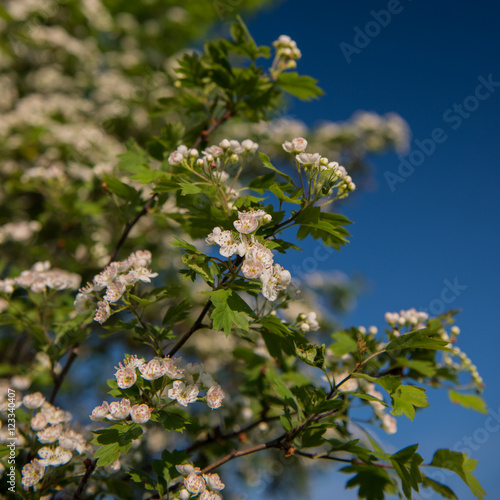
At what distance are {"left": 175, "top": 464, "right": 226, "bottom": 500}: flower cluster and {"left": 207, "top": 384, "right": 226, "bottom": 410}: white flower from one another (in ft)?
0.83

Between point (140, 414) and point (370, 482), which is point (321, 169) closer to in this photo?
point (140, 414)

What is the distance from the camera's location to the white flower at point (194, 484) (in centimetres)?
148

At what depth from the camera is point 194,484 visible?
149cm

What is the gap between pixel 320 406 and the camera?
61.7 inches

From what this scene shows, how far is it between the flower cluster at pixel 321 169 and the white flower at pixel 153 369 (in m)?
0.87

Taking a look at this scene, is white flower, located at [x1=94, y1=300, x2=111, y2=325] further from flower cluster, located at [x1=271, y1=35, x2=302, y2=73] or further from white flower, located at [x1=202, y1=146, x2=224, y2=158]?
flower cluster, located at [x1=271, y1=35, x2=302, y2=73]

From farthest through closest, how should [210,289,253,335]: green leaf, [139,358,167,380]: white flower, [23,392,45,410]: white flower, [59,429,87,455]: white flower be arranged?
[23,392,45,410]: white flower → [59,429,87,455]: white flower → [139,358,167,380]: white flower → [210,289,253,335]: green leaf

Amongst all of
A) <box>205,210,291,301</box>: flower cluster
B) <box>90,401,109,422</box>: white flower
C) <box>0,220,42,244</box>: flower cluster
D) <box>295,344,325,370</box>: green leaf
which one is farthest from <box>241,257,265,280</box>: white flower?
<box>0,220,42,244</box>: flower cluster

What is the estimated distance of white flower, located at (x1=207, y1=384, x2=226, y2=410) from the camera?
60.3 inches

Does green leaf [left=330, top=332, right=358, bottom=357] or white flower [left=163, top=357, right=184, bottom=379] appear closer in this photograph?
white flower [left=163, top=357, right=184, bottom=379]

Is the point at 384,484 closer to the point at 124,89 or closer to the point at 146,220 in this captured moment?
the point at 146,220

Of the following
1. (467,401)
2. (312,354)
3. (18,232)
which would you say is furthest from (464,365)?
(18,232)

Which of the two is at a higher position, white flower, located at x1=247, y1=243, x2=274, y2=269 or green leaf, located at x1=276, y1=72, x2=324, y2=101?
green leaf, located at x1=276, y1=72, x2=324, y2=101

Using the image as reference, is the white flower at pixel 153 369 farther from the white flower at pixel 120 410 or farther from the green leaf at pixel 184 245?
the green leaf at pixel 184 245
